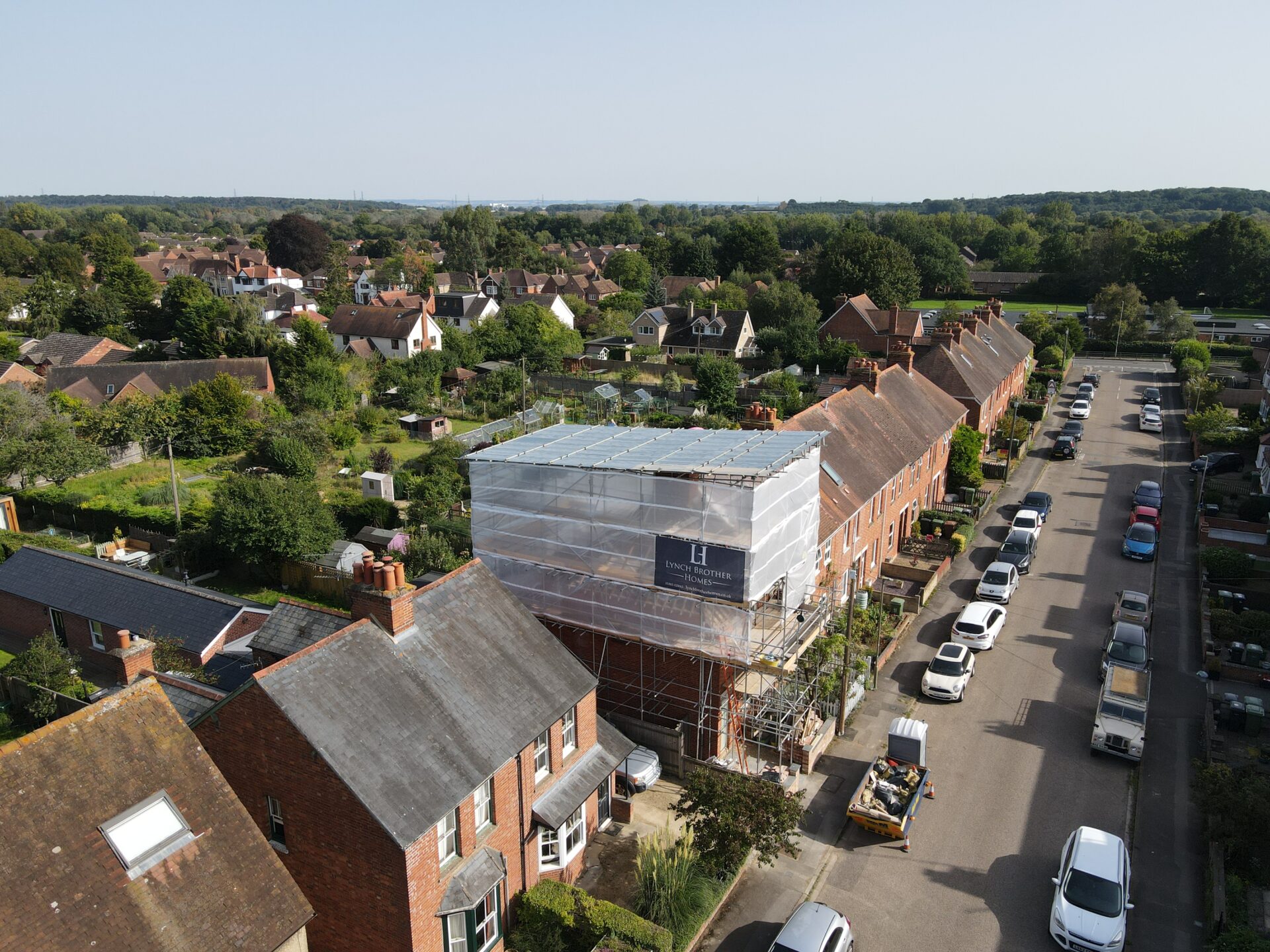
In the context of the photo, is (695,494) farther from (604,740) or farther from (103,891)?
(103,891)

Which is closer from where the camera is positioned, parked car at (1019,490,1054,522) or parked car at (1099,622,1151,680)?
parked car at (1099,622,1151,680)

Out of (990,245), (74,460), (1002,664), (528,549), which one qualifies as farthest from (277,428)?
(990,245)

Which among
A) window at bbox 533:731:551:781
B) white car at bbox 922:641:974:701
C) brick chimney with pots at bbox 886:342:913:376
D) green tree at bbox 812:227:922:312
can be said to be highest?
green tree at bbox 812:227:922:312

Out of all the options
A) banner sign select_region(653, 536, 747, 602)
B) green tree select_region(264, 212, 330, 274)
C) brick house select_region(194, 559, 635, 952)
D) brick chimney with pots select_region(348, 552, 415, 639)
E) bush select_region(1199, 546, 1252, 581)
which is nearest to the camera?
brick house select_region(194, 559, 635, 952)

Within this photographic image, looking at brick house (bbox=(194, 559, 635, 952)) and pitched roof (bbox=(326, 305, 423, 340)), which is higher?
pitched roof (bbox=(326, 305, 423, 340))

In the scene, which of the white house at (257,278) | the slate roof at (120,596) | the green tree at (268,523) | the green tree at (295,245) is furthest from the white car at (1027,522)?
the green tree at (295,245)

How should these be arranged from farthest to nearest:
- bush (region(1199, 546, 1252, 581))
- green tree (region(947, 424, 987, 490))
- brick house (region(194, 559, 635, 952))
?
green tree (region(947, 424, 987, 490)) → bush (region(1199, 546, 1252, 581)) → brick house (region(194, 559, 635, 952))

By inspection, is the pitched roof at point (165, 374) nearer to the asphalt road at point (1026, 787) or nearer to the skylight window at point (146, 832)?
the asphalt road at point (1026, 787)

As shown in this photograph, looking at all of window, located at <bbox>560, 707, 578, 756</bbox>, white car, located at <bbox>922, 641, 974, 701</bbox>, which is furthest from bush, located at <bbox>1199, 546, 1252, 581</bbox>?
window, located at <bbox>560, 707, 578, 756</bbox>

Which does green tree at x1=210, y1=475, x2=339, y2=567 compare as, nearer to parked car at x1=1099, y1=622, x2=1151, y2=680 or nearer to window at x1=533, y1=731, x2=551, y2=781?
window at x1=533, y1=731, x2=551, y2=781
